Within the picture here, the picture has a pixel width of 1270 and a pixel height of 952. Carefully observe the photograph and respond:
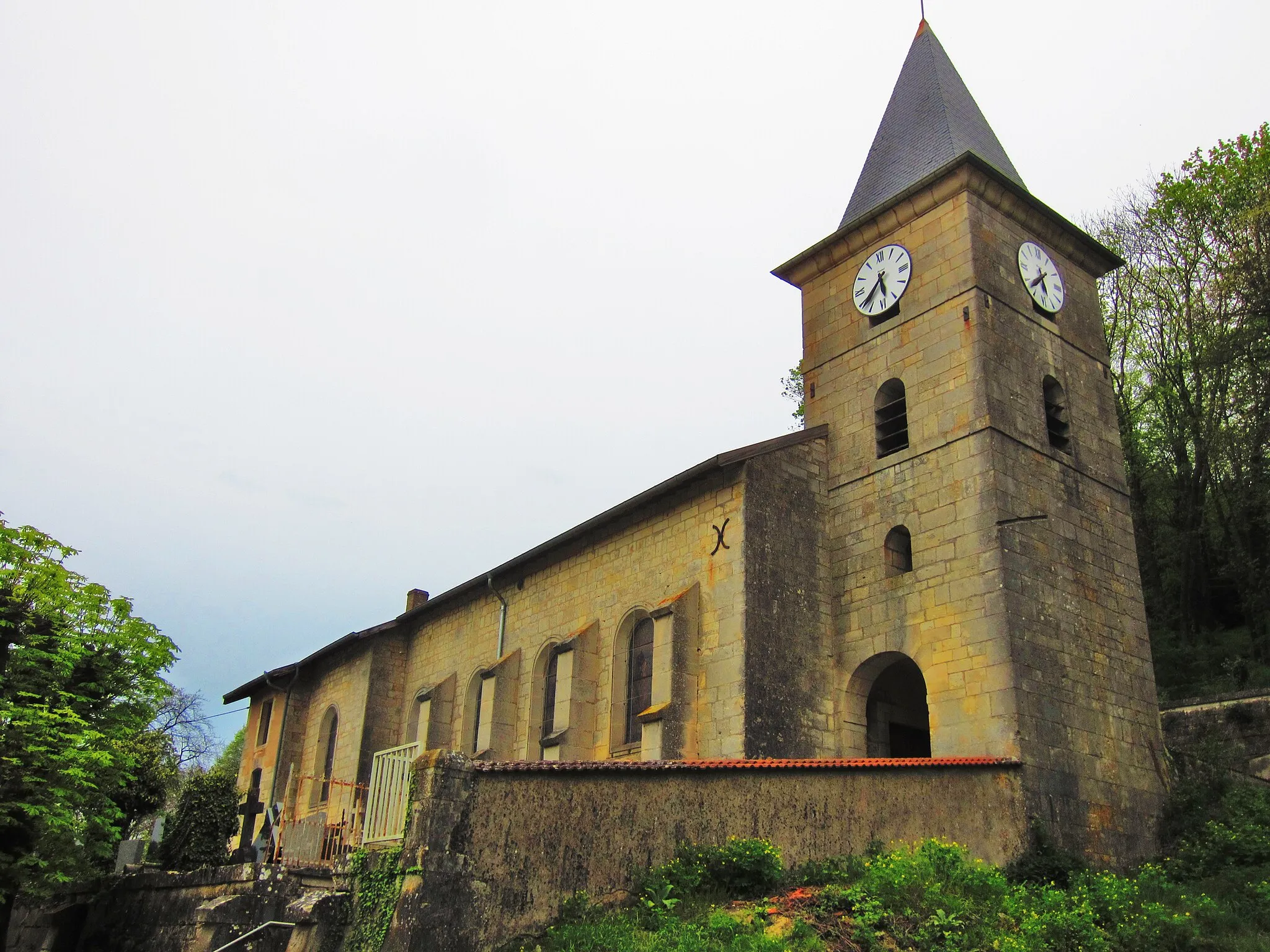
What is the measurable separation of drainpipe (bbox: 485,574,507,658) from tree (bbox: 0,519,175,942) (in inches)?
289

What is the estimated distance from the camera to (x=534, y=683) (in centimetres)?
2172

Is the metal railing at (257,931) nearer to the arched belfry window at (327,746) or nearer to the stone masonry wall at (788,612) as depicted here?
the stone masonry wall at (788,612)

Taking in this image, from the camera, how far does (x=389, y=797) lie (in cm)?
1148

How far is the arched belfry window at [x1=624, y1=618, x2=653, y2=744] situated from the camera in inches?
741

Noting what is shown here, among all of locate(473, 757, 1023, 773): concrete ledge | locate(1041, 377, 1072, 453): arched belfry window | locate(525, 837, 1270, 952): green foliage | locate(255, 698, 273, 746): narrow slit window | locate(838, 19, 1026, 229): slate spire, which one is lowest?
locate(525, 837, 1270, 952): green foliage

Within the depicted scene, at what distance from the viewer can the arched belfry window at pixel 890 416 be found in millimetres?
18328

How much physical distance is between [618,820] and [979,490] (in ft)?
25.4

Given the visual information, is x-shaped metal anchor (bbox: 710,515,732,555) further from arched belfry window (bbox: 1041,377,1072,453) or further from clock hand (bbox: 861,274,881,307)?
arched belfry window (bbox: 1041,377,1072,453)

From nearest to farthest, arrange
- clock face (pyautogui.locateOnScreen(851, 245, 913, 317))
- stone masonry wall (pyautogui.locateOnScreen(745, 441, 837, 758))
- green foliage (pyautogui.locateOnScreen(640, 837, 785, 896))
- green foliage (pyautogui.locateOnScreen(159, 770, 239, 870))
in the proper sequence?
green foliage (pyautogui.locateOnScreen(640, 837, 785, 896)) → stone masonry wall (pyautogui.locateOnScreen(745, 441, 837, 758)) → green foliage (pyautogui.locateOnScreen(159, 770, 239, 870)) → clock face (pyautogui.locateOnScreen(851, 245, 913, 317))

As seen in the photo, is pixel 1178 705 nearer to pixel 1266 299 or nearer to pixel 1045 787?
pixel 1045 787

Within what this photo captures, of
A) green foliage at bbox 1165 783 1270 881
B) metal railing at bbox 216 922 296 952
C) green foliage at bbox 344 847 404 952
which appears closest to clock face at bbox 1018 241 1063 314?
green foliage at bbox 1165 783 1270 881

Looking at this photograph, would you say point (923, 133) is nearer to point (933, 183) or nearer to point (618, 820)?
point (933, 183)

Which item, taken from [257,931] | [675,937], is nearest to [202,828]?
[257,931]

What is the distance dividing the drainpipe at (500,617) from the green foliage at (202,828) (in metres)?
6.59
